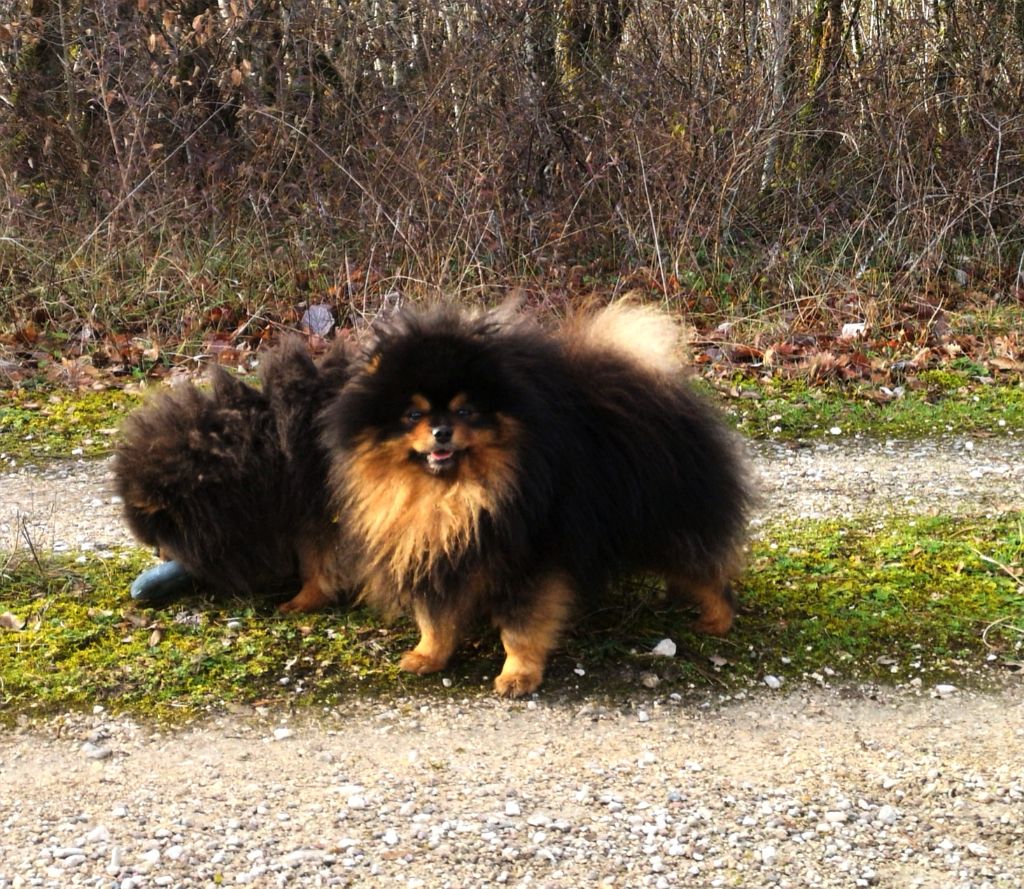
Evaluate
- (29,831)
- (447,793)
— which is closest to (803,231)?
(447,793)

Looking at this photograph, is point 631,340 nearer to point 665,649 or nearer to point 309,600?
point 665,649

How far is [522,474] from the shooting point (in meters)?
3.99

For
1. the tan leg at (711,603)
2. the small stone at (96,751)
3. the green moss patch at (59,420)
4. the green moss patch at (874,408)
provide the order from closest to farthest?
the small stone at (96,751) → the tan leg at (711,603) → the green moss patch at (59,420) → the green moss patch at (874,408)

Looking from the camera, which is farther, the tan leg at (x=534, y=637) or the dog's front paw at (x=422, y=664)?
the dog's front paw at (x=422, y=664)

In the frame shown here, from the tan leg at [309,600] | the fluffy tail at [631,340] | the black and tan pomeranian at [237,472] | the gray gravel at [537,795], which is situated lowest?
the gray gravel at [537,795]

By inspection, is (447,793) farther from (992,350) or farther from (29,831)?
(992,350)

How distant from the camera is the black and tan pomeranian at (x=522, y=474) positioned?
155 inches

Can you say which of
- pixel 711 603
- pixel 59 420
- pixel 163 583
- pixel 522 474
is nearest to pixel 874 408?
pixel 711 603

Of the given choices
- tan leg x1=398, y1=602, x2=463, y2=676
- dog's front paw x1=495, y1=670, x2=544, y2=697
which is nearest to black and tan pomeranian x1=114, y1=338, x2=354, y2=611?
tan leg x1=398, y1=602, x2=463, y2=676

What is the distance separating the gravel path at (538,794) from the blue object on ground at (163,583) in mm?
847

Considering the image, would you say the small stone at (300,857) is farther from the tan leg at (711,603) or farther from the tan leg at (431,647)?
the tan leg at (711,603)

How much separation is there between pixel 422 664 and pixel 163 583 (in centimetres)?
119

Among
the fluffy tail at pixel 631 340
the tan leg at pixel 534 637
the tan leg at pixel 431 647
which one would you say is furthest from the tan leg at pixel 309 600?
the fluffy tail at pixel 631 340

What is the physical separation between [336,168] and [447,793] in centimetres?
732
